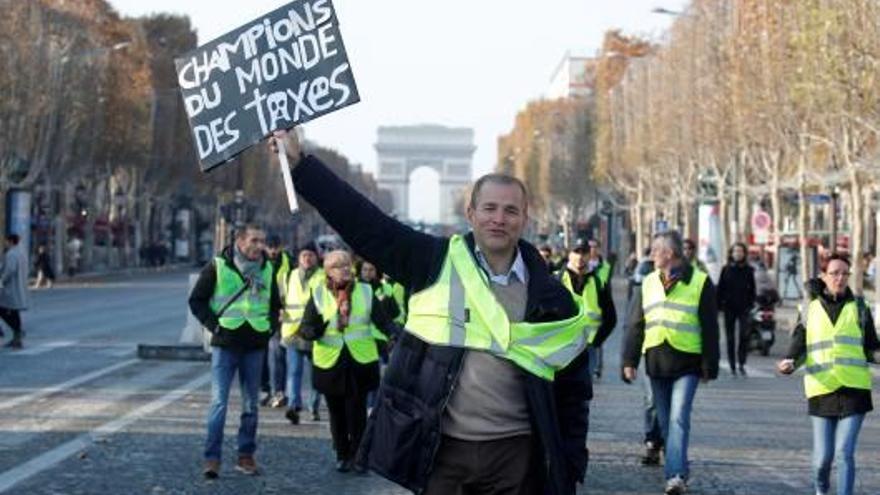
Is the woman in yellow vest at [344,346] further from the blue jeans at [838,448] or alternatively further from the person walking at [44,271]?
the person walking at [44,271]

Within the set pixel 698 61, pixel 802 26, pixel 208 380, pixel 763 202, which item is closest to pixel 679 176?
pixel 763 202

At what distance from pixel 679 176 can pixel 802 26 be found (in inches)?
1383

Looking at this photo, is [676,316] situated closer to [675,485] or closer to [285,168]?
[675,485]

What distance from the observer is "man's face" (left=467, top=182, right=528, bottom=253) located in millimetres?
5953

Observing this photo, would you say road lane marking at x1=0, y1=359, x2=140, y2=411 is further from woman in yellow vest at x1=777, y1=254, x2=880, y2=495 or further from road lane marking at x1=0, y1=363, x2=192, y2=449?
woman in yellow vest at x1=777, y1=254, x2=880, y2=495

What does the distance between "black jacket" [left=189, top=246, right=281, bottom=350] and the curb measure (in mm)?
11125

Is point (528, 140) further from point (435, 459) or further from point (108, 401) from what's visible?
point (435, 459)

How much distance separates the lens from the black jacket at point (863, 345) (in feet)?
34.2

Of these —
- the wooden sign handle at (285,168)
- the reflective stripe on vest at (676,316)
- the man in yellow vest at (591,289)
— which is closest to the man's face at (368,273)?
the man in yellow vest at (591,289)

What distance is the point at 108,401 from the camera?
56.8 ft

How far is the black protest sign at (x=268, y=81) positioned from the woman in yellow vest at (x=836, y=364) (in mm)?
4484

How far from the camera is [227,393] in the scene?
464 inches

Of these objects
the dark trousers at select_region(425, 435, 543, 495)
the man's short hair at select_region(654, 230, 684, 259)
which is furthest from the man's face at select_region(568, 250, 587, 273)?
the dark trousers at select_region(425, 435, 543, 495)

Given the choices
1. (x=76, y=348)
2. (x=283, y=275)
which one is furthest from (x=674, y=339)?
(x=76, y=348)
